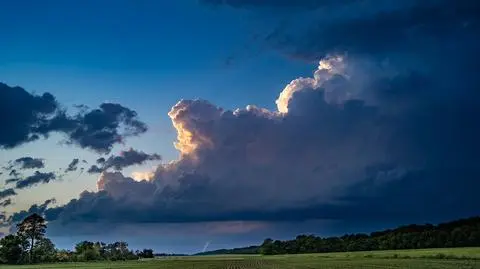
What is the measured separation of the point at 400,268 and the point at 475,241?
13345 cm

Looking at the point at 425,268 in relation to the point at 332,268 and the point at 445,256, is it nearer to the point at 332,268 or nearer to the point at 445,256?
the point at 332,268

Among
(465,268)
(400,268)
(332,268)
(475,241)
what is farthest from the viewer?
(475,241)

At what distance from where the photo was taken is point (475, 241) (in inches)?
7820

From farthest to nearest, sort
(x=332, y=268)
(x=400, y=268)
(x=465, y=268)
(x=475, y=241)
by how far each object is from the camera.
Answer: (x=475, y=241), (x=332, y=268), (x=400, y=268), (x=465, y=268)

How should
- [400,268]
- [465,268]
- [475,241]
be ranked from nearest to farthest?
[465,268] → [400,268] → [475,241]

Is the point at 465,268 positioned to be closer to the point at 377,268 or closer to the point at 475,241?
the point at 377,268

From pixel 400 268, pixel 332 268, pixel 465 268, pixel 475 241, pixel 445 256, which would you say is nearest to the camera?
pixel 465 268

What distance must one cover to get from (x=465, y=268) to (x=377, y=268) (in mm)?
14077

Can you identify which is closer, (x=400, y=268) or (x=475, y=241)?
(x=400, y=268)

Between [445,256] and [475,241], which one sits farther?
[475,241]

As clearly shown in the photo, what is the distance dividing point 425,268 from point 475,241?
134673mm

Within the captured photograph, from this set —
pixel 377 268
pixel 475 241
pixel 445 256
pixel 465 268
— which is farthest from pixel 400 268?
pixel 475 241

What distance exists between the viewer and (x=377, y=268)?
84688mm

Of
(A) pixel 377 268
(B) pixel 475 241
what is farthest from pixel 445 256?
(B) pixel 475 241
